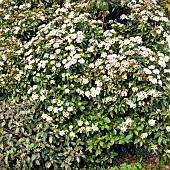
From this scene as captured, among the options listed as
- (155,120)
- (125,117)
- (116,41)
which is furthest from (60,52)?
(155,120)

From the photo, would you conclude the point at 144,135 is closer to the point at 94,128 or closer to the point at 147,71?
the point at 94,128

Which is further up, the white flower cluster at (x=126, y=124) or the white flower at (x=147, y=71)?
the white flower at (x=147, y=71)

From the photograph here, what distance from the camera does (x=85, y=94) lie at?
3586mm

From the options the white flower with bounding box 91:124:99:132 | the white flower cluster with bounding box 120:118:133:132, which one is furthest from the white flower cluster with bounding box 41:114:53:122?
the white flower cluster with bounding box 120:118:133:132

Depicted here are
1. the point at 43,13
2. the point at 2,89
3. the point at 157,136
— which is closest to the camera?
the point at 157,136

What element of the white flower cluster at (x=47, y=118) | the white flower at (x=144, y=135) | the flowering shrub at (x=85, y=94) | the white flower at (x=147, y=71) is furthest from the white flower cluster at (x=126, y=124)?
the white flower cluster at (x=47, y=118)

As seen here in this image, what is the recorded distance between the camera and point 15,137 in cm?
346

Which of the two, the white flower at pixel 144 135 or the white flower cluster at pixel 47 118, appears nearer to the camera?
the white flower at pixel 144 135

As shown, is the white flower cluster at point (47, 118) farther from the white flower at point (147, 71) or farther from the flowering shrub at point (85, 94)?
the white flower at point (147, 71)

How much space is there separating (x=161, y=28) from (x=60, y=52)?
3.84 feet

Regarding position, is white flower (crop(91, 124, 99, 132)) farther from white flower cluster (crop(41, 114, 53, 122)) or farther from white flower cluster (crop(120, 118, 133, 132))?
white flower cluster (crop(41, 114, 53, 122))

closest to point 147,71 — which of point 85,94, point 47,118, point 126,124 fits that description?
point 126,124

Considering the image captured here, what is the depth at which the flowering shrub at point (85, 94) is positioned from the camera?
11.3 feet

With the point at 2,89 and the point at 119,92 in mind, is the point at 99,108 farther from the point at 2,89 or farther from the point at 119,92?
the point at 2,89
